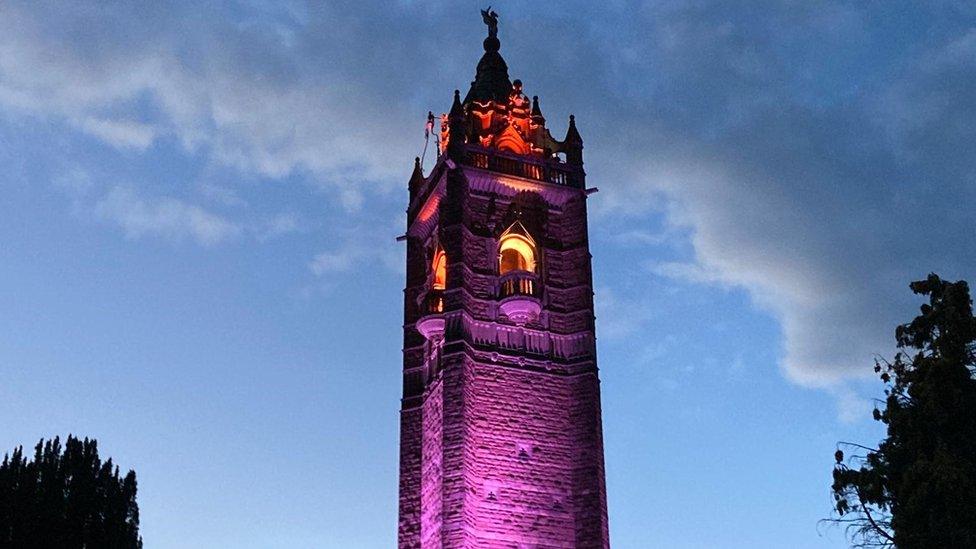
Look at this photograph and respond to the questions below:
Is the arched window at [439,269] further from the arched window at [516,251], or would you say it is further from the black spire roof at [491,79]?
the black spire roof at [491,79]

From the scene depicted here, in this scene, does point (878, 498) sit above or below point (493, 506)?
below

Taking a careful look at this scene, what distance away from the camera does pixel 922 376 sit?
2130 cm

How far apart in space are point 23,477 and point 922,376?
20632mm

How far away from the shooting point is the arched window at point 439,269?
4122 cm

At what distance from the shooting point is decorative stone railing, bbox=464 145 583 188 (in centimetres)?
4166

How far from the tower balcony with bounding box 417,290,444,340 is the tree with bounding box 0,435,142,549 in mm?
11672

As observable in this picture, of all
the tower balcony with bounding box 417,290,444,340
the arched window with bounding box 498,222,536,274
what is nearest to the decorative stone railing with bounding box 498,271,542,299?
the arched window with bounding box 498,222,536,274

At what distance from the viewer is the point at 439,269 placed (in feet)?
136

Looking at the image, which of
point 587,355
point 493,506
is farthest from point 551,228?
point 493,506

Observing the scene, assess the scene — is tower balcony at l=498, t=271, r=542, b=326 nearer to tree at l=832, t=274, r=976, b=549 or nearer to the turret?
the turret

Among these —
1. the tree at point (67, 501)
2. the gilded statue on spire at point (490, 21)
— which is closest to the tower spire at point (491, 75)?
the gilded statue on spire at point (490, 21)

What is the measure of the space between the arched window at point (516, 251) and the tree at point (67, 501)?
15310 millimetres

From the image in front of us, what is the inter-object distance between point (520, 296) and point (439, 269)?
415 centimetres

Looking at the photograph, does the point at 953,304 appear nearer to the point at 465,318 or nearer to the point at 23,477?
the point at 465,318
